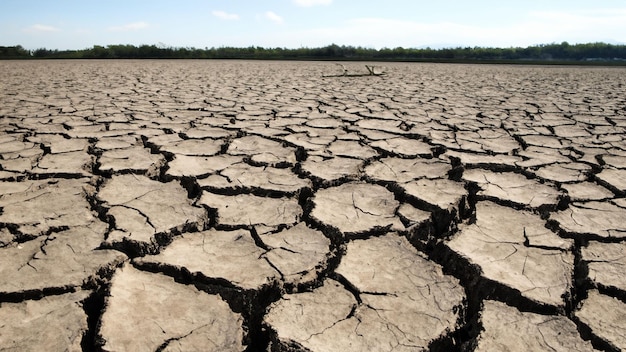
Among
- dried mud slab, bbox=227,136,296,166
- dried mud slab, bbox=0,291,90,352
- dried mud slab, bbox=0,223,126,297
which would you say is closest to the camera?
dried mud slab, bbox=0,291,90,352

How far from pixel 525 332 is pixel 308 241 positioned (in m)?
0.64

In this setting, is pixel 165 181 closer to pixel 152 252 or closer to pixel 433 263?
pixel 152 252

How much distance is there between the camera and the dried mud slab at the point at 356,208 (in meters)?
1.40

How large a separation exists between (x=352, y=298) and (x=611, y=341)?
58cm

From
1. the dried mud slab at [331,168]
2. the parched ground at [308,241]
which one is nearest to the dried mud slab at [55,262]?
the parched ground at [308,241]

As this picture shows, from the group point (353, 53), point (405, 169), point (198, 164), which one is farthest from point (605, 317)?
point (353, 53)

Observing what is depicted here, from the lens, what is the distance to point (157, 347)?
0.86 meters

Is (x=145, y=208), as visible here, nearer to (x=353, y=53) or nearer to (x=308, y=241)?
(x=308, y=241)

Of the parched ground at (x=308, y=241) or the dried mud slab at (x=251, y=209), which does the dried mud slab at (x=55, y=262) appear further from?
the dried mud slab at (x=251, y=209)

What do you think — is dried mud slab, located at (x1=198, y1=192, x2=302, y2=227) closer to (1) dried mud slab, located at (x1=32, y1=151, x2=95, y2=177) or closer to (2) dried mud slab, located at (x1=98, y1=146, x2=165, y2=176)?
(2) dried mud slab, located at (x1=98, y1=146, x2=165, y2=176)

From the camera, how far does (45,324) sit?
35.3 inches

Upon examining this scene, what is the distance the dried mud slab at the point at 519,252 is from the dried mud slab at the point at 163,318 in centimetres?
71

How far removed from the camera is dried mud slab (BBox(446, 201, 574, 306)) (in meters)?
1.07

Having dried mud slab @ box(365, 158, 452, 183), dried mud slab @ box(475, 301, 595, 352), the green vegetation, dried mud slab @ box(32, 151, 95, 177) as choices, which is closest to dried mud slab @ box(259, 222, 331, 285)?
dried mud slab @ box(475, 301, 595, 352)
